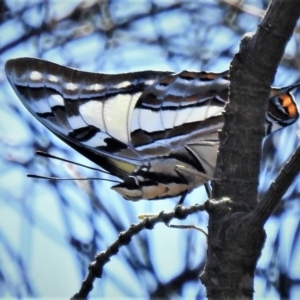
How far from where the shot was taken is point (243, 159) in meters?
0.91

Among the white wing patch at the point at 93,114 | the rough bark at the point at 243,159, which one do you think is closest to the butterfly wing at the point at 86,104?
the white wing patch at the point at 93,114

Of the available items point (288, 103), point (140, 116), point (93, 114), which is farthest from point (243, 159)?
point (93, 114)

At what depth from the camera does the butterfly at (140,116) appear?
3.94 ft

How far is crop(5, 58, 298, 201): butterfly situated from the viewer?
3.94ft

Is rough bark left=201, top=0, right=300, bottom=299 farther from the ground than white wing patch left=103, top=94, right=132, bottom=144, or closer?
closer

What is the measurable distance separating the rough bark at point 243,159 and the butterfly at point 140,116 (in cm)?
21

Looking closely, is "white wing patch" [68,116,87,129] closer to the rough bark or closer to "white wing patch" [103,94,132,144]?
"white wing patch" [103,94,132,144]

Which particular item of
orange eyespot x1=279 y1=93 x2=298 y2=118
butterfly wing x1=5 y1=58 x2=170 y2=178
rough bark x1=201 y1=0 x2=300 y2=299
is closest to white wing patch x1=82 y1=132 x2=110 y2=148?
butterfly wing x1=5 y1=58 x2=170 y2=178

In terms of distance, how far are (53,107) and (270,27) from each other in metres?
0.65

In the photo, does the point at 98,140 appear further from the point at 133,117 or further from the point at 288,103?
the point at 288,103

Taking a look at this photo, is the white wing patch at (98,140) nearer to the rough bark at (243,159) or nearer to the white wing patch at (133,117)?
the white wing patch at (133,117)

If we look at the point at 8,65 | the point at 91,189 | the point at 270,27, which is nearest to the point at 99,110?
the point at 8,65

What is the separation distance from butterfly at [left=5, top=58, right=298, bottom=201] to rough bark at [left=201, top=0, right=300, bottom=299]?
8.3 inches

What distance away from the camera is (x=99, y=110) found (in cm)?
140
